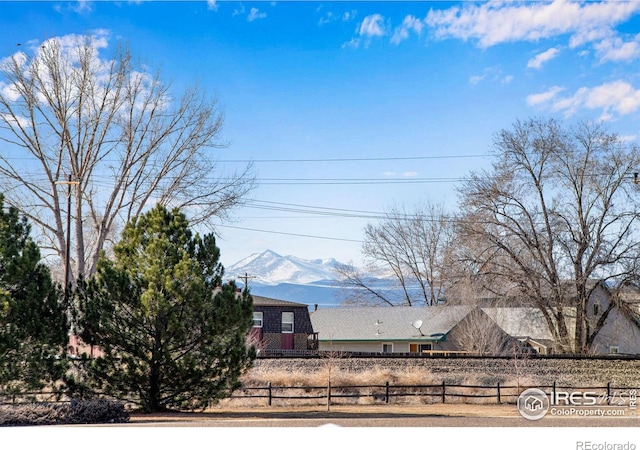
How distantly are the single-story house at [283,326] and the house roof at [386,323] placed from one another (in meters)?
0.99

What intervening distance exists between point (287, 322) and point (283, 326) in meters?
0.34

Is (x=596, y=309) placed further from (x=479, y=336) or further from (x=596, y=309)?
(x=479, y=336)

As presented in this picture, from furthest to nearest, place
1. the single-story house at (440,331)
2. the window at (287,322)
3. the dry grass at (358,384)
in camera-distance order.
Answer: the window at (287,322), the single-story house at (440,331), the dry grass at (358,384)

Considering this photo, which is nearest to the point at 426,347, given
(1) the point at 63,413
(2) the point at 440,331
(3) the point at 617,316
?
(2) the point at 440,331

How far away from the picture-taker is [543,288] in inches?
1244

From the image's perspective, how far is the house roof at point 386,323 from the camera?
141 feet

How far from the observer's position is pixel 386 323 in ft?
147

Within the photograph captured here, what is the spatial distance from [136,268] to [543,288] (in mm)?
18878

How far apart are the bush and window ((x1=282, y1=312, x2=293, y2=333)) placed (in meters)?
30.5

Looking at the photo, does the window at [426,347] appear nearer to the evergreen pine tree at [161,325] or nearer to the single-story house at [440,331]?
the single-story house at [440,331]

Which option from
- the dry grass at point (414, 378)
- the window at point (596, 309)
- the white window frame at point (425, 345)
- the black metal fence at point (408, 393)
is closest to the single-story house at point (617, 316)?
the window at point (596, 309)

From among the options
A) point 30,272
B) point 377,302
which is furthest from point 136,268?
point 377,302

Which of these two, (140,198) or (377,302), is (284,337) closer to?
(377,302)

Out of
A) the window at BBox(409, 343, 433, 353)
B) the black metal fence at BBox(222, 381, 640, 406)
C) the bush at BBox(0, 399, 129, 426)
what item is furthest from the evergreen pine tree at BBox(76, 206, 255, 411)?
the window at BBox(409, 343, 433, 353)
